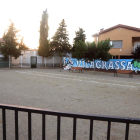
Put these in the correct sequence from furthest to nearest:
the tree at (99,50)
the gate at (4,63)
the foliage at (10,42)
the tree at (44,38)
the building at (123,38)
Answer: the tree at (44,38)
the gate at (4,63)
the foliage at (10,42)
the building at (123,38)
the tree at (99,50)

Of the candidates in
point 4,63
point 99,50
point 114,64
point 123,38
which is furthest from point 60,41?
point 99,50

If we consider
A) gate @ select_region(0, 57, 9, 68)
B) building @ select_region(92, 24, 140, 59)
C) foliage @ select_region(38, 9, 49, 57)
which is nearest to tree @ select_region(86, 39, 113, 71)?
building @ select_region(92, 24, 140, 59)

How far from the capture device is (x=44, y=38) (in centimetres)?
3253

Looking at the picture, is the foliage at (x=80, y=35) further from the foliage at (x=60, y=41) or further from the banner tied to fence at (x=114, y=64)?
the banner tied to fence at (x=114, y=64)

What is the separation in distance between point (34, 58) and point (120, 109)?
2752 centimetres

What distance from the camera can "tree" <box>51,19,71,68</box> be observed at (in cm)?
3353

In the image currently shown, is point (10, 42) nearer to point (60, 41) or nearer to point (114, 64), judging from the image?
point (60, 41)

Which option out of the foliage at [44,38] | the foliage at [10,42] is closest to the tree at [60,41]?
the foliage at [44,38]

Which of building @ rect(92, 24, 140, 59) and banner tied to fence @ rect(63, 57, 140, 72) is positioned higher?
building @ rect(92, 24, 140, 59)

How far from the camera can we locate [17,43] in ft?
89.6

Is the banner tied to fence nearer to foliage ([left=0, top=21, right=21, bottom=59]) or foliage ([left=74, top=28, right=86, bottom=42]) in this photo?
foliage ([left=0, top=21, right=21, bottom=59])

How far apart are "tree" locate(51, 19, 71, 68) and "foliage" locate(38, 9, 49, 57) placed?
1.88 metres

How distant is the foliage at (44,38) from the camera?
104 ft

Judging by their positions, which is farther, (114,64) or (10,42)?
(10,42)
